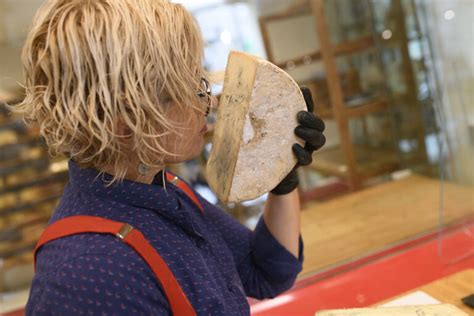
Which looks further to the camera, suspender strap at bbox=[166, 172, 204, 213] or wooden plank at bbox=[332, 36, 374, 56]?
wooden plank at bbox=[332, 36, 374, 56]

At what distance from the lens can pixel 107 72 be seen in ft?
2.08

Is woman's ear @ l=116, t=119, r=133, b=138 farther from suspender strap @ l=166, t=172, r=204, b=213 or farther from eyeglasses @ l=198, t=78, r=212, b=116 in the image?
suspender strap @ l=166, t=172, r=204, b=213

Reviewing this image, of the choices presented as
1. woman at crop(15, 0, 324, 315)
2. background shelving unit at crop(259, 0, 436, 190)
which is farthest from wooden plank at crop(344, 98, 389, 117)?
woman at crop(15, 0, 324, 315)

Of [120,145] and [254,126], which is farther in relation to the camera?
[254,126]

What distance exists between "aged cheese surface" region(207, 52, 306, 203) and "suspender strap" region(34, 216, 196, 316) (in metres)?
0.18

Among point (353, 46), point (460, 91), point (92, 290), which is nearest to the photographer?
point (92, 290)

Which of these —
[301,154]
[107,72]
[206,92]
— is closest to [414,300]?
[301,154]

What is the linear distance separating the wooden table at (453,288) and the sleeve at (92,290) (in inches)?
28.0

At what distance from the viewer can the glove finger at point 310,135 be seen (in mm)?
814

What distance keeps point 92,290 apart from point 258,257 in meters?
0.47

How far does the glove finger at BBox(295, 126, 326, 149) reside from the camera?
0.81 metres

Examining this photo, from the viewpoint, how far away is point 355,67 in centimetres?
298

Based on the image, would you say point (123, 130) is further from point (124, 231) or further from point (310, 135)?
point (310, 135)

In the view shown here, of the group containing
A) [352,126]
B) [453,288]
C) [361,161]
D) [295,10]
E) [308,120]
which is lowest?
[361,161]
